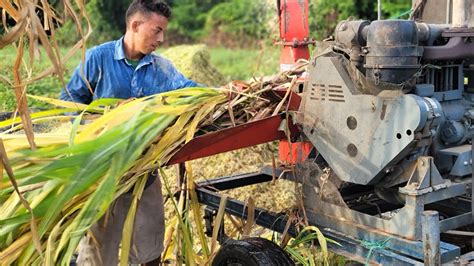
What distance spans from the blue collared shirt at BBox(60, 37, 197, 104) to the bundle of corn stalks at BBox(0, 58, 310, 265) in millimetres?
688

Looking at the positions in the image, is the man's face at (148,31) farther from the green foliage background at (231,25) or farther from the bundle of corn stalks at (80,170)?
the green foliage background at (231,25)

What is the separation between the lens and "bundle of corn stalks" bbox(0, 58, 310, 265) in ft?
10.3

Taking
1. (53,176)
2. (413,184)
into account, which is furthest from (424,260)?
(53,176)

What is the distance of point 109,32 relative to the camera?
24203mm

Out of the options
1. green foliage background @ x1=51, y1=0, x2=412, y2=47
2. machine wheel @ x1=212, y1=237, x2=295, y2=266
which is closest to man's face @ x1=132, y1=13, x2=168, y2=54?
machine wheel @ x1=212, y1=237, x2=295, y2=266

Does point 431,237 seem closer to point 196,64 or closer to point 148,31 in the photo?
point 148,31

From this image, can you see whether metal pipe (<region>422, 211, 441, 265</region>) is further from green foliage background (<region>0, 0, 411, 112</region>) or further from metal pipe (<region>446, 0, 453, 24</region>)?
green foliage background (<region>0, 0, 411, 112</region>)

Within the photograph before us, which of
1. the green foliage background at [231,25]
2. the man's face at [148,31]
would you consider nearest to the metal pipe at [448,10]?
the man's face at [148,31]

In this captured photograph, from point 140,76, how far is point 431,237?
6.86 feet

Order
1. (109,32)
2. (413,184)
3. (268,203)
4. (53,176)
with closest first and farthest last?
(53,176) < (413,184) < (268,203) < (109,32)

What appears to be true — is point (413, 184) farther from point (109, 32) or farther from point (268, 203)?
point (109, 32)

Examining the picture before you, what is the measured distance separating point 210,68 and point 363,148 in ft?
25.4

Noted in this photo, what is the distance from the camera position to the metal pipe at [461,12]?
3906 mm

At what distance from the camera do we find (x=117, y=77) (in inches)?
172
